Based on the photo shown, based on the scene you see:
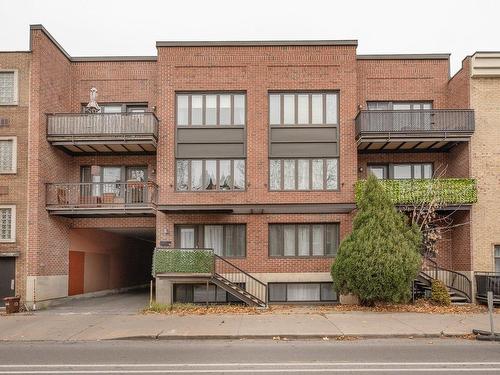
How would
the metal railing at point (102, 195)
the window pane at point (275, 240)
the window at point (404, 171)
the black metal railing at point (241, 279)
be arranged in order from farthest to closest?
1. the window at point (404, 171)
2. the window pane at point (275, 240)
3. the black metal railing at point (241, 279)
4. the metal railing at point (102, 195)

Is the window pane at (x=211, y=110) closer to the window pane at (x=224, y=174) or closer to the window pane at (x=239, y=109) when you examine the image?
the window pane at (x=239, y=109)

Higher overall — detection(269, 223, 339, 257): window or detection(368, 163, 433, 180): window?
detection(368, 163, 433, 180): window

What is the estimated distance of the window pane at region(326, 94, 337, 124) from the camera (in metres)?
22.2

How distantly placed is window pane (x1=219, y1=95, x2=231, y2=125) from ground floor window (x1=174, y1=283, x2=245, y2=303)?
6861mm

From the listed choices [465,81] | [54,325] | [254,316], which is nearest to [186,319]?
[254,316]

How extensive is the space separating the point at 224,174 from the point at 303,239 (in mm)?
4320

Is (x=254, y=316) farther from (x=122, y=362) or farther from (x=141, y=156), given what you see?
(x=141, y=156)

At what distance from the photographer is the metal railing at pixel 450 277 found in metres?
20.9

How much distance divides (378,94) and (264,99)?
5.18 meters

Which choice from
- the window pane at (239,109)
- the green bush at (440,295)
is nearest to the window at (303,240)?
the green bush at (440,295)

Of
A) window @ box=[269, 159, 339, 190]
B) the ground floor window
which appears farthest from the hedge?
window @ box=[269, 159, 339, 190]

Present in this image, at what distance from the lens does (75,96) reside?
76.1 ft

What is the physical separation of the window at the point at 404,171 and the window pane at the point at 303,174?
3132mm

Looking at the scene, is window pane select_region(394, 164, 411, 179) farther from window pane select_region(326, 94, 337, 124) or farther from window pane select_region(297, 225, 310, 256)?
window pane select_region(297, 225, 310, 256)
